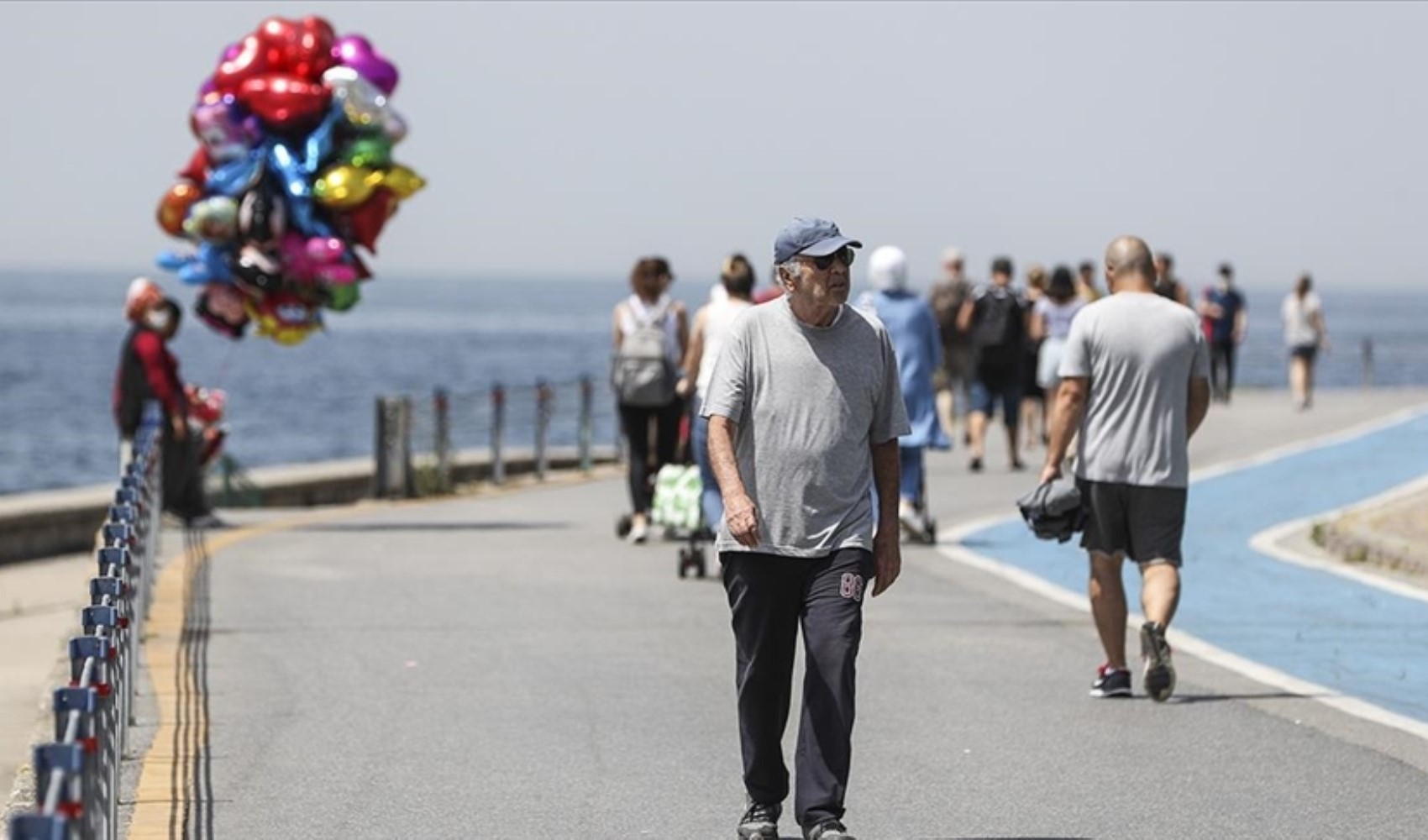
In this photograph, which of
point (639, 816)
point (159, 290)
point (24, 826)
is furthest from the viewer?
point (159, 290)

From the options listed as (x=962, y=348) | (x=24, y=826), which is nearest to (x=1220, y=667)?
(x=24, y=826)

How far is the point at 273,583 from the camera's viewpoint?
49.0ft

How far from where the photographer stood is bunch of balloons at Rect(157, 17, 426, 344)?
53.7ft

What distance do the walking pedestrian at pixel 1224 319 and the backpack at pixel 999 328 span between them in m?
10.6

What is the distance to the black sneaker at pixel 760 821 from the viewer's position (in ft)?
25.3

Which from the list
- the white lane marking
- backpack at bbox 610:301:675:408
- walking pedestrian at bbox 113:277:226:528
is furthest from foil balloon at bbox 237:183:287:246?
the white lane marking

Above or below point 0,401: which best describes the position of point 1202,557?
above

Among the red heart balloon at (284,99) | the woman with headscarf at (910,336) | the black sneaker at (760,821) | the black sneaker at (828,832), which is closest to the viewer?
the black sneaker at (828,832)

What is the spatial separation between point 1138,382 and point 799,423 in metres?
3.02

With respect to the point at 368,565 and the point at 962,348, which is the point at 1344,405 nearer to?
the point at 962,348

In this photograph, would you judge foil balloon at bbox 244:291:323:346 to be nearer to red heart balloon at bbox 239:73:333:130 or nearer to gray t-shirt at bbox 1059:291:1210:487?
red heart balloon at bbox 239:73:333:130

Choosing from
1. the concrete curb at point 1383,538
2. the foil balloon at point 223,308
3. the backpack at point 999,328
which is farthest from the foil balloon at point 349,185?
the backpack at point 999,328

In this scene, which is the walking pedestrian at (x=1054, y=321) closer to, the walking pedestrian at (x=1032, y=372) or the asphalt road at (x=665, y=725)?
the walking pedestrian at (x=1032, y=372)

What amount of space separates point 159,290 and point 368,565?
3.44m
